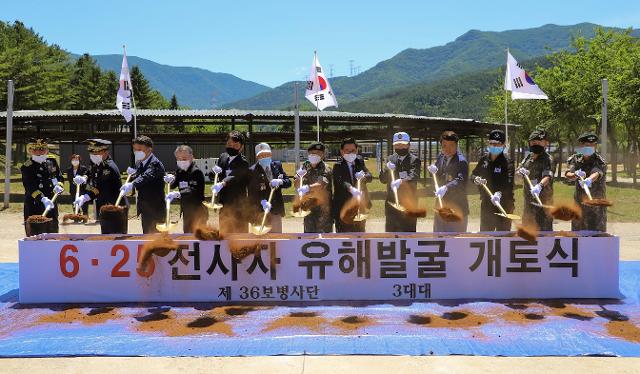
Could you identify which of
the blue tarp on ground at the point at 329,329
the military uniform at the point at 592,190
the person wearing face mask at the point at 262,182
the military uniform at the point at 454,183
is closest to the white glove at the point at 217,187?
the person wearing face mask at the point at 262,182

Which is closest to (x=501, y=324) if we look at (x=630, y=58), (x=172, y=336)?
(x=172, y=336)

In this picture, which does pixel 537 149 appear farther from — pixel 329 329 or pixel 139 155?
pixel 139 155

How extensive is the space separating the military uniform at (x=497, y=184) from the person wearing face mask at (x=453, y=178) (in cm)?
29

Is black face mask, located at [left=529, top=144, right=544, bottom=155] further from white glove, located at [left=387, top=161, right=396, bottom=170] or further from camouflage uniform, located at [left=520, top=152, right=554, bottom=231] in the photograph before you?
white glove, located at [left=387, top=161, right=396, bottom=170]

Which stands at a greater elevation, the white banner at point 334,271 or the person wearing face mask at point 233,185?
the person wearing face mask at point 233,185

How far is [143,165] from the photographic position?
6.96 metres

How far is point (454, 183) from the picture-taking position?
6914 mm

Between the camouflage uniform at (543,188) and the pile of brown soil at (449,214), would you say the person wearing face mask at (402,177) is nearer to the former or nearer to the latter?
the pile of brown soil at (449,214)

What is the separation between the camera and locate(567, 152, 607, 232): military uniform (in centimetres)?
770

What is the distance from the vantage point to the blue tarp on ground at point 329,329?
4.66 metres

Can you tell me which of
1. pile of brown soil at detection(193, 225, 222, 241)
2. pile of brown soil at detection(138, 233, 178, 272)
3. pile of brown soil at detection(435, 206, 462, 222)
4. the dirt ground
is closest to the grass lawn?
the dirt ground

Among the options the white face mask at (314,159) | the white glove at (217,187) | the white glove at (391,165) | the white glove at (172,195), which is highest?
the white face mask at (314,159)

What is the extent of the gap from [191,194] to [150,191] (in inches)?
19.6

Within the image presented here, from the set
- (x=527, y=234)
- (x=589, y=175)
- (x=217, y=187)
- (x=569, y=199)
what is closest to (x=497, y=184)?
(x=527, y=234)
